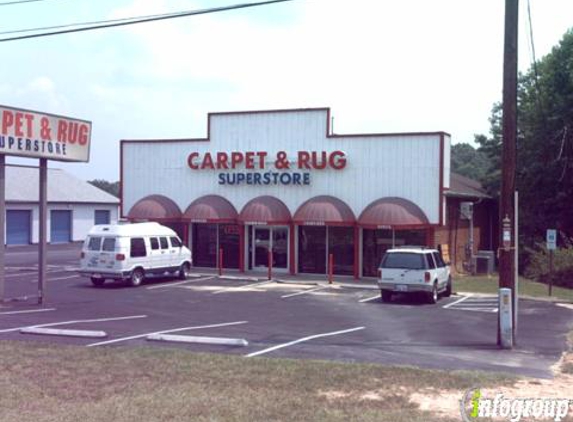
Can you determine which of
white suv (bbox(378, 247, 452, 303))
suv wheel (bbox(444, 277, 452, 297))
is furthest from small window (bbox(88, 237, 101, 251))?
suv wheel (bbox(444, 277, 452, 297))

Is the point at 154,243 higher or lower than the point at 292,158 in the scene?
lower

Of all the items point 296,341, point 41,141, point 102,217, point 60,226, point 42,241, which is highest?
point 41,141

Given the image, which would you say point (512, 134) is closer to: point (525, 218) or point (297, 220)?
point (297, 220)

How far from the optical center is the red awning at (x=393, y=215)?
2920 cm

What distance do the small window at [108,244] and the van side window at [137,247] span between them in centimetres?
69

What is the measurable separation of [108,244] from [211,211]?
7345mm

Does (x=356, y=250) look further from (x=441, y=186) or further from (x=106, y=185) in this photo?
(x=106, y=185)

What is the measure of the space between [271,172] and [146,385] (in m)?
23.2

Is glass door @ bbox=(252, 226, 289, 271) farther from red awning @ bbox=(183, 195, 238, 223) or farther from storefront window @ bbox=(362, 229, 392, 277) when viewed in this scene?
storefront window @ bbox=(362, 229, 392, 277)

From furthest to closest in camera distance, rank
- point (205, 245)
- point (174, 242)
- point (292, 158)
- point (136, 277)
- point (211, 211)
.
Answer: point (205, 245), point (211, 211), point (292, 158), point (174, 242), point (136, 277)

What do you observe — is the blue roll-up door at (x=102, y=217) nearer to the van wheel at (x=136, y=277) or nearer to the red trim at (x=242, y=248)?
the red trim at (x=242, y=248)

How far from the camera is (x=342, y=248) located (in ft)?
103

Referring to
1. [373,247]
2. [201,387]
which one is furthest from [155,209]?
[201,387]

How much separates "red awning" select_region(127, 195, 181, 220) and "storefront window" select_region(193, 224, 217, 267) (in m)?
1.21
